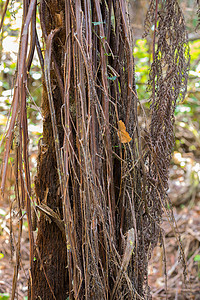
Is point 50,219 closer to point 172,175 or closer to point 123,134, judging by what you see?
point 123,134

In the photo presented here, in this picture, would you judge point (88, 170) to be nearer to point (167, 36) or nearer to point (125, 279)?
point (125, 279)

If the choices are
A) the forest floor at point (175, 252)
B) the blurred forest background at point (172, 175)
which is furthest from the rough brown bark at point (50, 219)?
the forest floor at point (175, 252)

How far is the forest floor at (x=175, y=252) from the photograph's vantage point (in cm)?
213

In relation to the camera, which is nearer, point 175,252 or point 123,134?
point 123,134

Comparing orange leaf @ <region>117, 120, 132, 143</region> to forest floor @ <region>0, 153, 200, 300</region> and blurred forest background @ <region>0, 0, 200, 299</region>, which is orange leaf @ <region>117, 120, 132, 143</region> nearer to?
blurred forest background @ <region>0, 0, 200, 299</region>

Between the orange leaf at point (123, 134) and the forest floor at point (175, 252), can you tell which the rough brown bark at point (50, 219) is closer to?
the orange leaf at point (123, 134)

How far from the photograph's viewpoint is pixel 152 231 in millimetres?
1117

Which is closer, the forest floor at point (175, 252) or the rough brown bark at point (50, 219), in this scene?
the rough brown bark at point (50, 219)

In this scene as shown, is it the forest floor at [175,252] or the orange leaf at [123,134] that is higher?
the orange leaf at [123,134]

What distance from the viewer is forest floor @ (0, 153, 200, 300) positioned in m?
2.13

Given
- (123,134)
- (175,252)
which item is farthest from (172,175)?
(123,134)

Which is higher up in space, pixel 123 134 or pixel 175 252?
pixel 123 134

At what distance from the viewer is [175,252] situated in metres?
2.73

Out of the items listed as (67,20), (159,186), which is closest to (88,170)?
(159,186)
